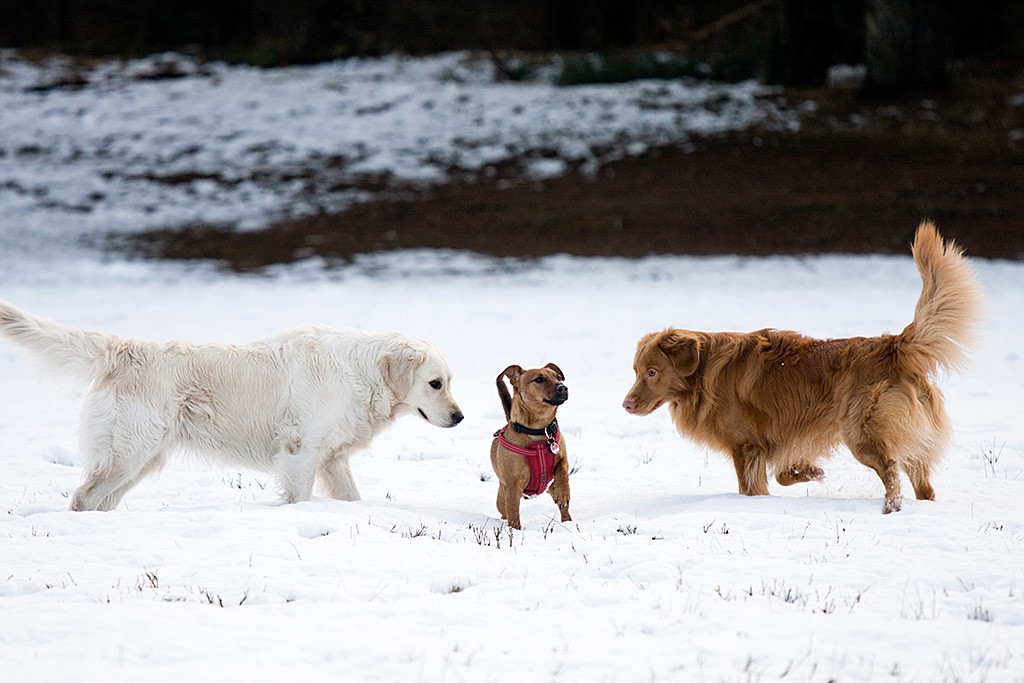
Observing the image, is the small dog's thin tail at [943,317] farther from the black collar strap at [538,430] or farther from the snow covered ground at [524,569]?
the black collar strap at [538,430]

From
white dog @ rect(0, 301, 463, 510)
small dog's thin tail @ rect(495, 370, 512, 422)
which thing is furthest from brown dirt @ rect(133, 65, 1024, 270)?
small dog's thin tail @ rect(495, 370, 512, 422)

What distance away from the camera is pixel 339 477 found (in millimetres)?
6438

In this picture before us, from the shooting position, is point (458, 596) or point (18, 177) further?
point (18, 177)

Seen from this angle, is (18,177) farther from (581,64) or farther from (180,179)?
(581,64)

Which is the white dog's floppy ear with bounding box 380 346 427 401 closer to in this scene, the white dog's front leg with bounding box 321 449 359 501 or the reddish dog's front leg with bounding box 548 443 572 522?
the white dog's front leg with bounding box 321 449 359 501

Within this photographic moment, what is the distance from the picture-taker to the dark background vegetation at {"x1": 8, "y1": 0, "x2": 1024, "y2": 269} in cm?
1886

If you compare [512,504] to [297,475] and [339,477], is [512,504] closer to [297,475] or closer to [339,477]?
[339,477]

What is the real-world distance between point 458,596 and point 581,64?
22737 mm

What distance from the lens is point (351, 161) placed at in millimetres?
22969

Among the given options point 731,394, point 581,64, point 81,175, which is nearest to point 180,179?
point 81,175

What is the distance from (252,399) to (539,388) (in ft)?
6.03

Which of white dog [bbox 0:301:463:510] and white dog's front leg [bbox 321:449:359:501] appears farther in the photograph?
white dog's front leg [bbox 321:449:359:501]

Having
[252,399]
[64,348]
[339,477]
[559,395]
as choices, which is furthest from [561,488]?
[64,348]

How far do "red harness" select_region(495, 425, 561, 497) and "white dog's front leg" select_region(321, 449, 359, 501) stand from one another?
1.09 metres
